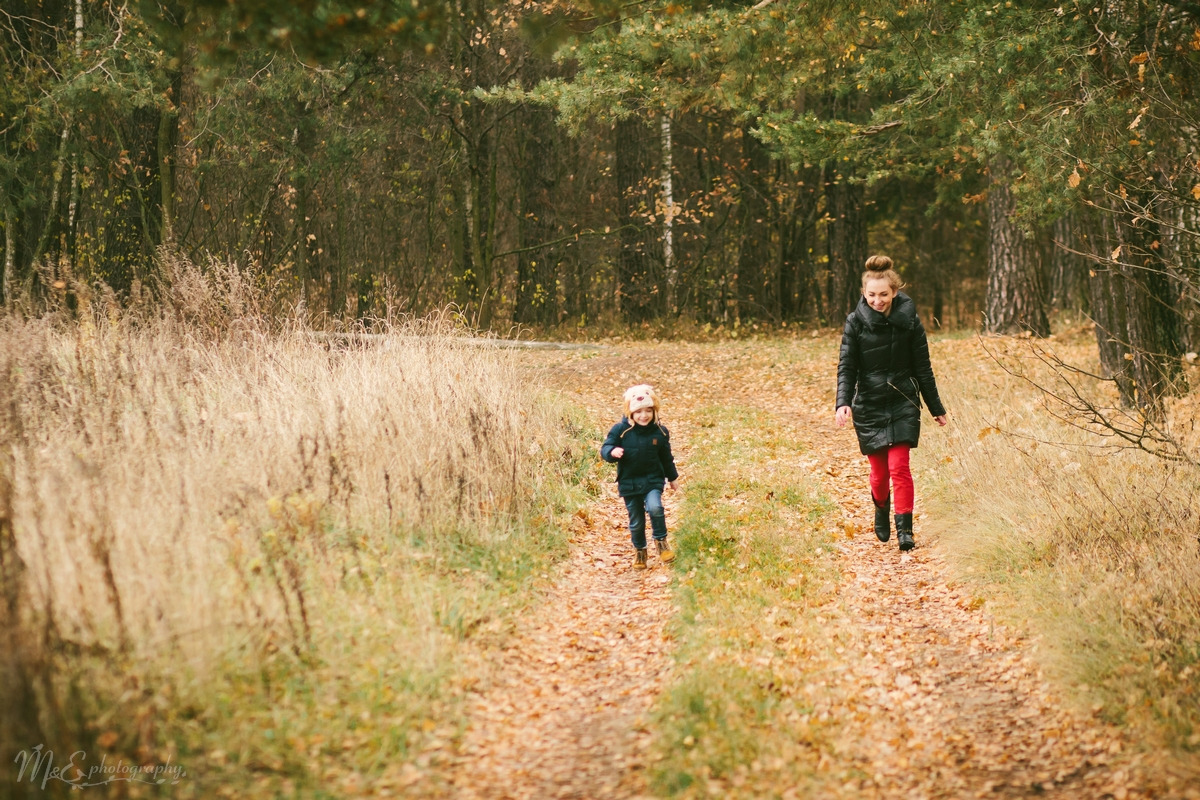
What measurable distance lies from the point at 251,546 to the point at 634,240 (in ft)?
59.6

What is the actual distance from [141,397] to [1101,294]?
898cm

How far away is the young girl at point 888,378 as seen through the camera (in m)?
6.64

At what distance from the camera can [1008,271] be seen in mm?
15922

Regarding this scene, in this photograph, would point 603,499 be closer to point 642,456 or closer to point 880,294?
point 642,456

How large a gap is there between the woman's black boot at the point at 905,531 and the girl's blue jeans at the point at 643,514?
5.54 ft

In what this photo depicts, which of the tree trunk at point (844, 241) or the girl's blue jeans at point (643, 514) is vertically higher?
the tree trunk at point (844, 241)

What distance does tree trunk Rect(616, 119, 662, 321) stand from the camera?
2227cm

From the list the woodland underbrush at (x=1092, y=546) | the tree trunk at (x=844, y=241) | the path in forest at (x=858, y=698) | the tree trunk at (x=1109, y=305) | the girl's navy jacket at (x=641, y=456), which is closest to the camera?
the path in forest at (x=858, y=698)

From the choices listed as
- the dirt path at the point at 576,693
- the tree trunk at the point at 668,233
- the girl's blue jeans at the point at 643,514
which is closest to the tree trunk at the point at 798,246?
the tree trunk at the point at 668,233

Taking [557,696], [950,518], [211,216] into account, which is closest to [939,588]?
[950,518]

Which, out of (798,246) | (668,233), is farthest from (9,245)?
(798,246)

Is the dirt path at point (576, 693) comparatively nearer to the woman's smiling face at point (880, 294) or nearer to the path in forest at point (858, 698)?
the path in forest at point (858, 698)

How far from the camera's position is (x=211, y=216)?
1886cm

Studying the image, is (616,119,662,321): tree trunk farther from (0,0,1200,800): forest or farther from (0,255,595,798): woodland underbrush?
(0,255,595,798): woodland underbrush
